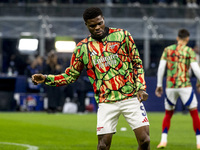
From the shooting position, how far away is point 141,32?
1062 inches

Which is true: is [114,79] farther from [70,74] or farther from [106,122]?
[70,74]

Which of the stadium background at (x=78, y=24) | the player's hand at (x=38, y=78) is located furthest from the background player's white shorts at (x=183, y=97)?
the stadium background at (x=78, y=24)

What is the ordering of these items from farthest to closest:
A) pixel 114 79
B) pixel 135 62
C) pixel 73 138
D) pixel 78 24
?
pixel 78 24
pixel 73 138
pixel 135 62
pixel 114 79

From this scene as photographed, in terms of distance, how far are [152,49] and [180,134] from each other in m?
14.1

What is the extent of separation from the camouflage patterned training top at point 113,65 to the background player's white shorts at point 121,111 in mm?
63

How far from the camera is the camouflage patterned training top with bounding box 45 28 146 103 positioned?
5.95 metres

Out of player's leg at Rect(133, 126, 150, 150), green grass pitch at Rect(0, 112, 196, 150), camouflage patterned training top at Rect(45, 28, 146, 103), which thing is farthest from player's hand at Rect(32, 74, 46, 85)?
green grass pitch at Rect(0, 112, 196, 150)

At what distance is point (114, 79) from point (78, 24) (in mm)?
21253

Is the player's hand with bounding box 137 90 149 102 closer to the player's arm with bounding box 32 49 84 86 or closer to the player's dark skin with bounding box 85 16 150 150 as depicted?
the player's dark skin with bounding box 85 16 150 150

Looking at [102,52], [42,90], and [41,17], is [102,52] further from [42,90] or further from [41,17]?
[41,17]

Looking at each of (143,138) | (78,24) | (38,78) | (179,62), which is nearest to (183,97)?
(179,62)

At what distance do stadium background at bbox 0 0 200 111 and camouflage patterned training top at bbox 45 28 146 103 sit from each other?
18.9 meters

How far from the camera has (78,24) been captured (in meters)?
27.0

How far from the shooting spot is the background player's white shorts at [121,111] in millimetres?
5945
